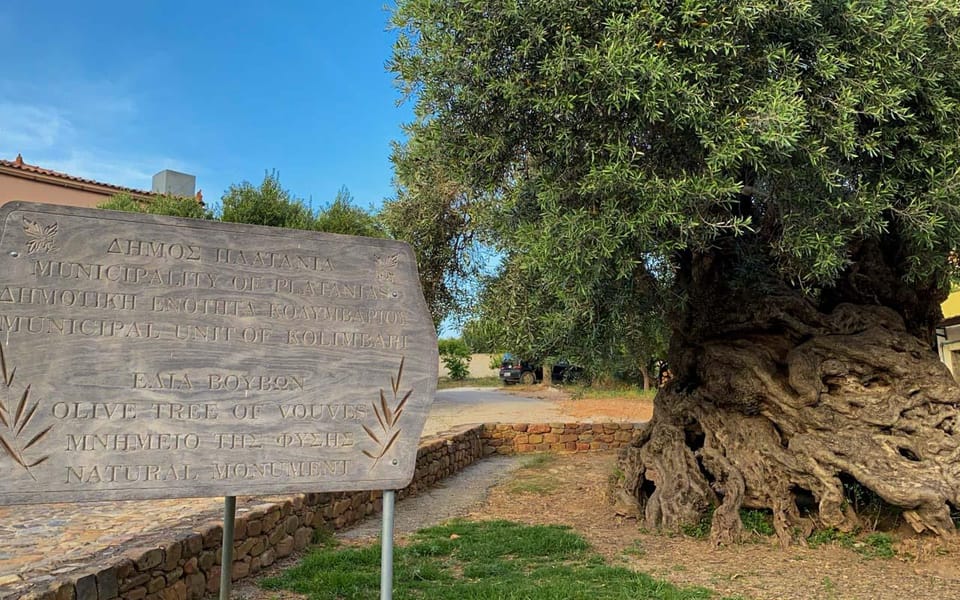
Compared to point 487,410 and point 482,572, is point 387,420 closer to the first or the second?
point 482,572

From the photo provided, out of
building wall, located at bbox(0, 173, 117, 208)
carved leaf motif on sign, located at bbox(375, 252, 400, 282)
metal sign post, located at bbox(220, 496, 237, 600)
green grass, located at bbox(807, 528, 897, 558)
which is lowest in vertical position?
green grass, located at bbox(807, 528, 897, 558)

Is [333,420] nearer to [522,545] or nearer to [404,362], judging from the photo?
[404,362]

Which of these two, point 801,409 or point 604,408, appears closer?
point 801,409

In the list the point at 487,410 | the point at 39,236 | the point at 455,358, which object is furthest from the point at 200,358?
the point at 455,358

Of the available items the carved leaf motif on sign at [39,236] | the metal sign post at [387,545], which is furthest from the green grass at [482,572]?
the carved leaf motif on sign at [39,236]

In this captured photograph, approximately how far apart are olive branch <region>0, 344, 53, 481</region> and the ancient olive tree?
3.65 metres

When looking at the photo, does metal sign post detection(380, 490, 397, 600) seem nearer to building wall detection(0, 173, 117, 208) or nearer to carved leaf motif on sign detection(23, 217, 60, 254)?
carved leaf motif on sign detection(23, 217, 60, 254)

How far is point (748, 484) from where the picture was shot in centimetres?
711

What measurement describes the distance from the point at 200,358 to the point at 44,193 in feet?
68.1

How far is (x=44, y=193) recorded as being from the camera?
65.6ft

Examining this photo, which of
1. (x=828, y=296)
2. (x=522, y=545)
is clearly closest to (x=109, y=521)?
(x=522, y=545)

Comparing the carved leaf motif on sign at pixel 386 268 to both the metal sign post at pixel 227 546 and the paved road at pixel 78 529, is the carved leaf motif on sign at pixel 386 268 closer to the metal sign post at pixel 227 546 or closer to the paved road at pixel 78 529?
the metal sign post at pixel 227 546

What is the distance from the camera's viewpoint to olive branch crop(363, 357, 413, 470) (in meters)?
3.42

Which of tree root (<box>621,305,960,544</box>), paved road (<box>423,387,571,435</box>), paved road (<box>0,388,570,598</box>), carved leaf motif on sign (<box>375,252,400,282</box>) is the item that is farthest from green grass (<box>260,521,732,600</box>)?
paved road (<box>423,387,571,435</box>)
